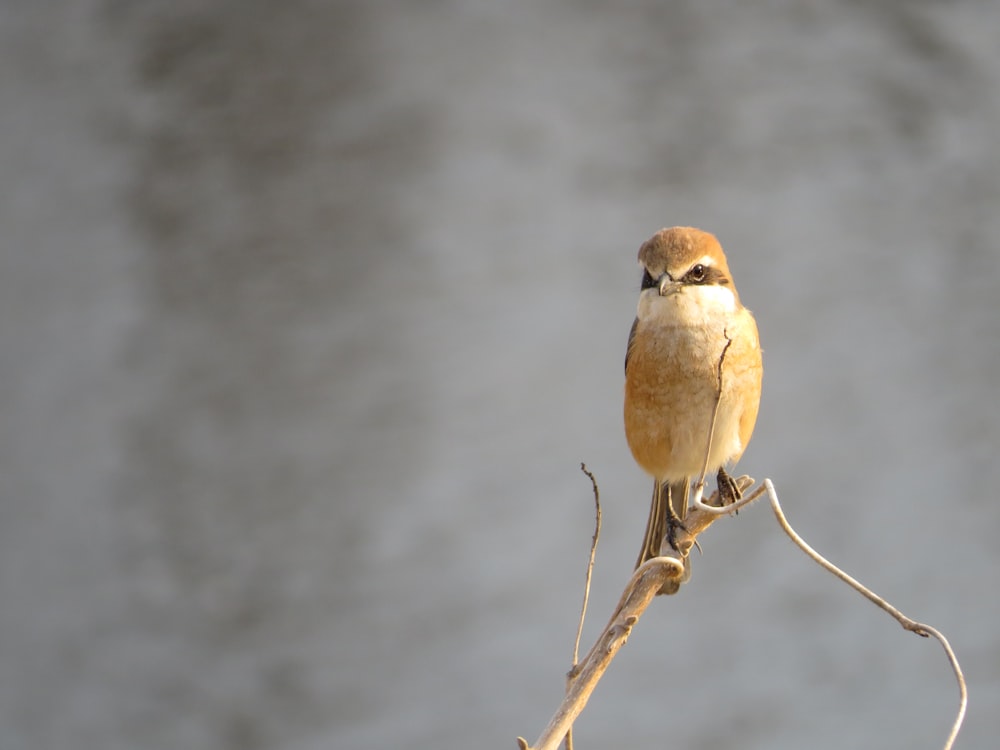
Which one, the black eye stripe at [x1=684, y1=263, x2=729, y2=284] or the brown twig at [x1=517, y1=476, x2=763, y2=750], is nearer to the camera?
the brown twig at [x1=517, y1=476, x2=763, y2=750]

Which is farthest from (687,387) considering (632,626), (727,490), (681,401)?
(632,626)

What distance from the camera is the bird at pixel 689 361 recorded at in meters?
1.13

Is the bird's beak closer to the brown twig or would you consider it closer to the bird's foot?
the bird's foot

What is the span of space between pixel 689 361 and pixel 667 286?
0.08 m

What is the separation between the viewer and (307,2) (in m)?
2.39

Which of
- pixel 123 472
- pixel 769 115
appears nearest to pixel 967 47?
pixel 769 115

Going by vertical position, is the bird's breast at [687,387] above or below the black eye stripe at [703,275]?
below

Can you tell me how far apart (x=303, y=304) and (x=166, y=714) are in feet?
3.17

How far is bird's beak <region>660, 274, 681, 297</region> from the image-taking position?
1.12m

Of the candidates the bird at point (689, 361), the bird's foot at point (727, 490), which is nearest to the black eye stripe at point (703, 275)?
the bird at point (689, 361)

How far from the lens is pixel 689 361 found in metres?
1.14

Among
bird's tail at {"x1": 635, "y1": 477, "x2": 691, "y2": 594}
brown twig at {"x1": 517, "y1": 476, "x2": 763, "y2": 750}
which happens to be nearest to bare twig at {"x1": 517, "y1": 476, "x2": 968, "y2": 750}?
brown twig at {"x1": 517, "y1": 476, "x2": 763, "y2": 750}

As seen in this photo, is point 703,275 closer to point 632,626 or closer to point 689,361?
point 689,361

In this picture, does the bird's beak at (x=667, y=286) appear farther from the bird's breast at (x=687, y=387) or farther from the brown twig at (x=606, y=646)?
the brown twig at (x=606, y=646)
